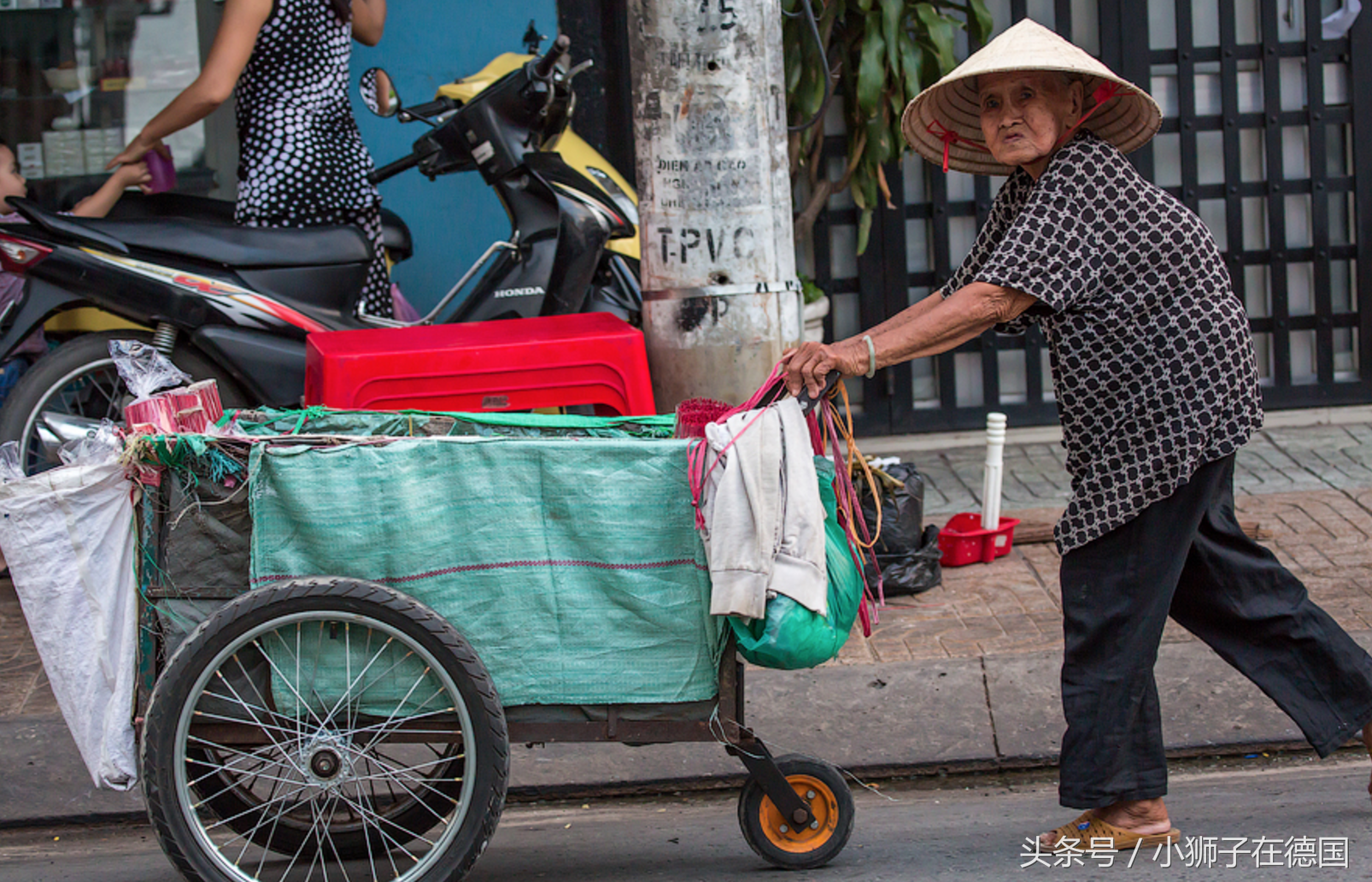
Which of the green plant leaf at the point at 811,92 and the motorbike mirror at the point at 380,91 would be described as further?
the green plant leaf at the point at 811,92

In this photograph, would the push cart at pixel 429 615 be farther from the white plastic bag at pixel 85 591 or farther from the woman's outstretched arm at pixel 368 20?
the woman's outstretched arm at pixel 368 20

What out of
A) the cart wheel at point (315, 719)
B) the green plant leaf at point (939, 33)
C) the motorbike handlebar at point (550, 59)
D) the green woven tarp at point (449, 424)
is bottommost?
the cart wheel at point (315, 719)

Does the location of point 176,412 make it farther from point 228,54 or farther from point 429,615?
point 228,54

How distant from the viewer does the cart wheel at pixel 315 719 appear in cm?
264

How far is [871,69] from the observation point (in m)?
5.83

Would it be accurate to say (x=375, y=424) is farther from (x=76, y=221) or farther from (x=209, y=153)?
(x=209, y=153)

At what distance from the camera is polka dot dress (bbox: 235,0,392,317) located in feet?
16.0

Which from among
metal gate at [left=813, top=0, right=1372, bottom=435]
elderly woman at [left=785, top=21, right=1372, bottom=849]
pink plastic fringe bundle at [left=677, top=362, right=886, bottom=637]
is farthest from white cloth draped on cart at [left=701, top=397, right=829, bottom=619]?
metal gate at [left=813, top=0, right=1372, bottom=435]

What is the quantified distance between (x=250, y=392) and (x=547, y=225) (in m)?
1.21

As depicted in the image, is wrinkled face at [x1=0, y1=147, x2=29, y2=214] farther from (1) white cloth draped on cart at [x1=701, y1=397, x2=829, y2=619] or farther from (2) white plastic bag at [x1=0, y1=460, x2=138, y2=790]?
(1) white cloth draped on cart at [x1=701, y1=397, x2=829, y2=619]

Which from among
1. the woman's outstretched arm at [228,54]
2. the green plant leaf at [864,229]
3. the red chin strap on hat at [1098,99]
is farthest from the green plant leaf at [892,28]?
the red chin strap on hat at [1098,99]

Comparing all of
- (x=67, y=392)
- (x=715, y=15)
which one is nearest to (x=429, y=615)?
(x=715, y=15)

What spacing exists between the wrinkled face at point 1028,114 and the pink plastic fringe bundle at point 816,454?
0.68 metres

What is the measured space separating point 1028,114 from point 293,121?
9.57ft
